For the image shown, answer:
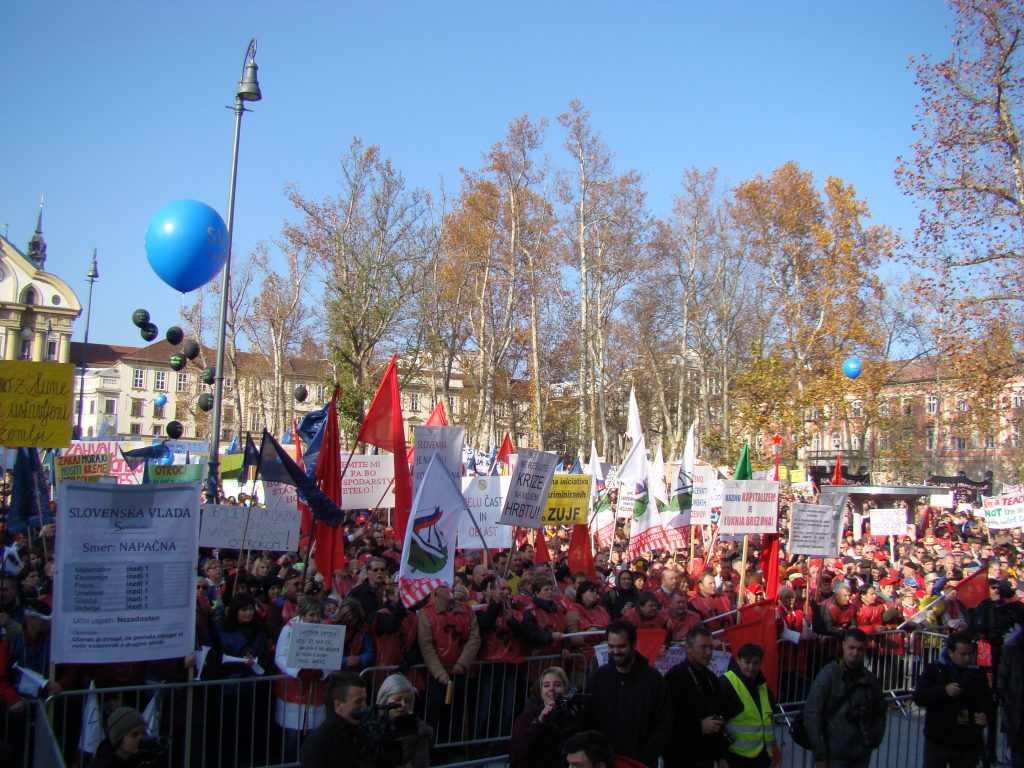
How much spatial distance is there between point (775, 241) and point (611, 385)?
744 inches

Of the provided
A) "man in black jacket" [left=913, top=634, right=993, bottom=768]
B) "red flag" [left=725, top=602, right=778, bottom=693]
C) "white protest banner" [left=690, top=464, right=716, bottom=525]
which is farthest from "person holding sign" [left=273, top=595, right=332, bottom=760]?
"white protest banner" [left=690, top=464, right=716, bottom=525]

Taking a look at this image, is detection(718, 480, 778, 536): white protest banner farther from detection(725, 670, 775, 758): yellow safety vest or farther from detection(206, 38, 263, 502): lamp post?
detection(206, 38, 263, 502): lamp post

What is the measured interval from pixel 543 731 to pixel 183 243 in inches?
351

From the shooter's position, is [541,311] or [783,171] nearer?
[783,171]

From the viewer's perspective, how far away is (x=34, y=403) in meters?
8.75

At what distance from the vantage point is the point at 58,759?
16.1 ft

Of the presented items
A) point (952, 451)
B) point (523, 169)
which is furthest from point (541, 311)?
point (952, 451)

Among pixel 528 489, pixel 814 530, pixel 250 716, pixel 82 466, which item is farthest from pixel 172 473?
pixel 814 530

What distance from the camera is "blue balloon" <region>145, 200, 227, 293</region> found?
1218cm

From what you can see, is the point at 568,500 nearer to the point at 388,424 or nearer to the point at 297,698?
the point at 388,424

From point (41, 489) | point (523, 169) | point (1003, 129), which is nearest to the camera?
point (41, 489)

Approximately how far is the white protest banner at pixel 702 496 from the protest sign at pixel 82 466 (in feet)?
30.6

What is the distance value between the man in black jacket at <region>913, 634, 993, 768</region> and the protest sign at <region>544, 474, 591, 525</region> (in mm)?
6150

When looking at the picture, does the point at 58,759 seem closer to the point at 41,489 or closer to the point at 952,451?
the point at 41,489
